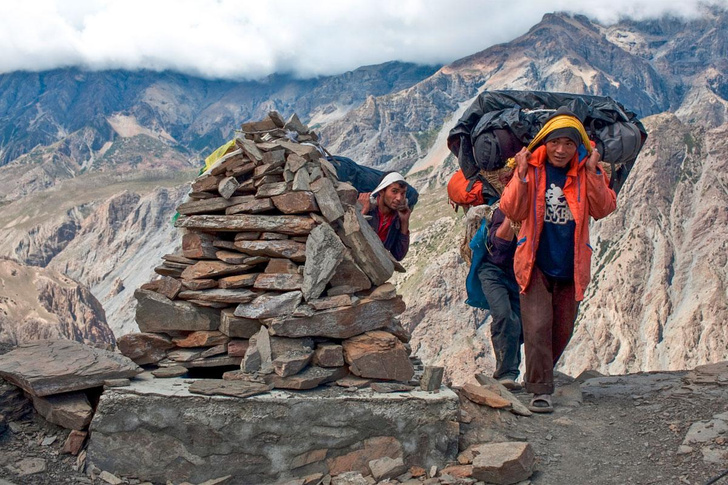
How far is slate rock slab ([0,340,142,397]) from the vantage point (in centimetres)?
421

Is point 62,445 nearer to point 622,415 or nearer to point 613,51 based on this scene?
point 622,415

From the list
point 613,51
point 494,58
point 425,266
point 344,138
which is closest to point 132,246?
point 344,138

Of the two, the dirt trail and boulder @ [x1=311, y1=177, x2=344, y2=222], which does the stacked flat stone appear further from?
the dirt trail

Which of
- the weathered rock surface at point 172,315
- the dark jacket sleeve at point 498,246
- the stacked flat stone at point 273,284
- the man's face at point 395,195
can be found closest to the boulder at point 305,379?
the stacked flat stone at point 273,284

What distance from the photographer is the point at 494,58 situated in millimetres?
→ 135375

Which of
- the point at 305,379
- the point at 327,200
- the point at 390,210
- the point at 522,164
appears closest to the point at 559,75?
the point at 390,210

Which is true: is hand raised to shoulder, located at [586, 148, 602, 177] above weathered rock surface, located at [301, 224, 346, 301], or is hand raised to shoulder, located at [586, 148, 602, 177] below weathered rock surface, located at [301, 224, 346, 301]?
above

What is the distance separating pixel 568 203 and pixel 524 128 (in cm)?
98

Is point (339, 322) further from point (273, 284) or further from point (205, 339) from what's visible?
point (205, 339)

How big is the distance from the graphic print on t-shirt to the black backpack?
85 cm

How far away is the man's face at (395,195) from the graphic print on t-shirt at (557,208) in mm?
1467

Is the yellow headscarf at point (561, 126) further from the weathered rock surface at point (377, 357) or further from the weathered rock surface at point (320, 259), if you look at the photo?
the weathered rock surface at point (377, 357)

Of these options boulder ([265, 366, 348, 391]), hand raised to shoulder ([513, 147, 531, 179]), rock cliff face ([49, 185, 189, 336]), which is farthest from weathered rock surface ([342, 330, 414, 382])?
rock cliff face ([49, 185, 189, 336])

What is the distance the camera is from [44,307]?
42.2 m
